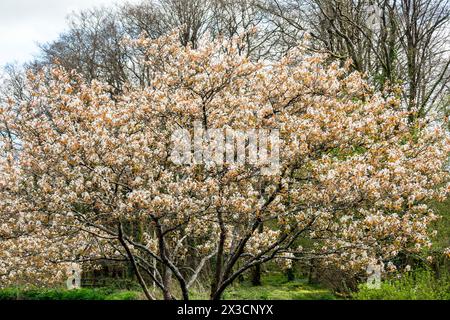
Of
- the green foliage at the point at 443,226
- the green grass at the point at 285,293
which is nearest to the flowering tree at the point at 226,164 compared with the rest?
the green foliage at the point at 443,226

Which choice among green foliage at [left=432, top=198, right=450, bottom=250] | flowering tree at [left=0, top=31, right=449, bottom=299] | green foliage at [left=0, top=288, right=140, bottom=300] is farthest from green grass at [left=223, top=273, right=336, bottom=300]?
flowering tree at [left=0, top=31, right=449, bottom=299]

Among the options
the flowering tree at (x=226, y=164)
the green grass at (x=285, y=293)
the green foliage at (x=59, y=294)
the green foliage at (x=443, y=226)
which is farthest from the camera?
the green grass at (x=285, y=293)

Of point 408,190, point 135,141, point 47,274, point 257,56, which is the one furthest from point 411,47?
point 47,274

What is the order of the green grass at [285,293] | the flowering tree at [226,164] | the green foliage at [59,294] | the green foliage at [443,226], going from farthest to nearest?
the green grass at [285,293] < the green foliage at [443,226] < the green foliage at [59,294] < the flowering tree at [226,164]

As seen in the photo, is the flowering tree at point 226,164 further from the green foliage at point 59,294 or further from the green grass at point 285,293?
the green grass at point 285,293

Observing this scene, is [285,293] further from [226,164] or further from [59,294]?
[226,164]

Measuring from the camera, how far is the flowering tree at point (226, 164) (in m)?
7.19

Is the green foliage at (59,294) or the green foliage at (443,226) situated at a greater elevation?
the green foliage at (443,226)

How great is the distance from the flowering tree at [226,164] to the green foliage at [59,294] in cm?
345

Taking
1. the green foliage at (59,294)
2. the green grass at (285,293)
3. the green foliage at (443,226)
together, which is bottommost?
the green grass at (285,293)

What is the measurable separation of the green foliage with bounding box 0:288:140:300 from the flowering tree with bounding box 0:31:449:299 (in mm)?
3448

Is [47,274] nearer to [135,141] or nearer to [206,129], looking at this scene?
[135,141]

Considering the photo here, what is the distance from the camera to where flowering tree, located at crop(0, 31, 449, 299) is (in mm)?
7188
